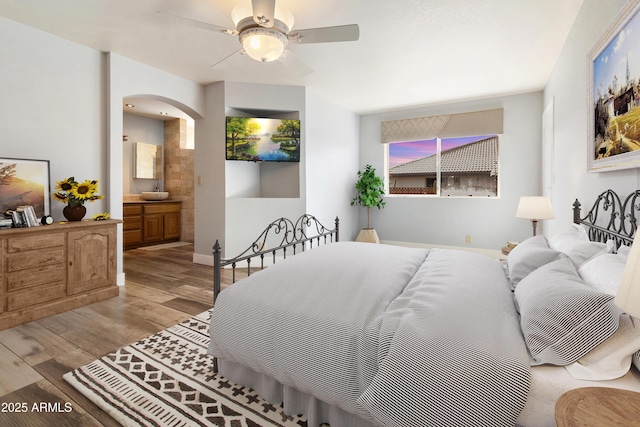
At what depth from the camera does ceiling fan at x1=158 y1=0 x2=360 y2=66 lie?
2145 mm

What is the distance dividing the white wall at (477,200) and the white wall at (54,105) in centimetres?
427

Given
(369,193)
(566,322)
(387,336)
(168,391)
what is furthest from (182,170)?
(566,322)

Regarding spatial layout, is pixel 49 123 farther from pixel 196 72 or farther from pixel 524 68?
pixel 524 68

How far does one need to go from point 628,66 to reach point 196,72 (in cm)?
414

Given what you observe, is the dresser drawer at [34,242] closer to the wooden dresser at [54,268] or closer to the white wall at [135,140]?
the wooden dresser at [54,268]

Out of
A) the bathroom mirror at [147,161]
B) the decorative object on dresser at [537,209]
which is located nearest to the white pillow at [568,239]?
the decorative object on dresser at [537,209]

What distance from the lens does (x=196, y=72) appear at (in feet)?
13.1

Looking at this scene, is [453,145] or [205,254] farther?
[453,145]

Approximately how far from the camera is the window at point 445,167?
16.9 feet

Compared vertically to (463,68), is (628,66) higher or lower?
lower

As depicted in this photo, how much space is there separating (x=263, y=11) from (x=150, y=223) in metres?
5.28

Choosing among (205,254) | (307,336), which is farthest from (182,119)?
(307,336)

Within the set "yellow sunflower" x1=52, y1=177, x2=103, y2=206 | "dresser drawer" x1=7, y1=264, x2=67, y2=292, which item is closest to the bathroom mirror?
"yellow sunflower" x1=52, y1=177, x2=103, y2=206

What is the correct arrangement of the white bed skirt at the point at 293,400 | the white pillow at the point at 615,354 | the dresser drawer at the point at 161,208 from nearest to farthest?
the white pillow at the point at 615,354 → the white bed skirt at the point at 293,400 → the dresser drawer at the point at 161,208
